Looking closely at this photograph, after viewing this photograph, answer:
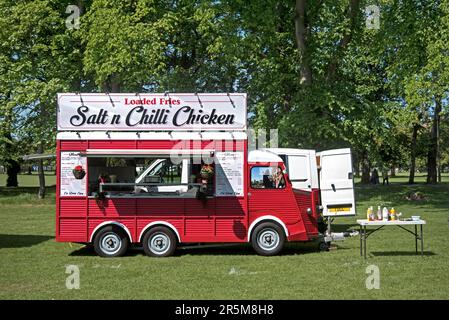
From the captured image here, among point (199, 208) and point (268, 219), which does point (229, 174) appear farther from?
point (268, 219)

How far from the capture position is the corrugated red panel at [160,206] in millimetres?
14555

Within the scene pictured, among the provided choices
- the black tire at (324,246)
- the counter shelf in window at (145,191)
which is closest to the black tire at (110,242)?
the counter shelf in window at (145,191)

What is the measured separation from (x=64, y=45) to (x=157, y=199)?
21.7m

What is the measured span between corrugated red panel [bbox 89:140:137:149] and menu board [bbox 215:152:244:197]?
79.0 inches

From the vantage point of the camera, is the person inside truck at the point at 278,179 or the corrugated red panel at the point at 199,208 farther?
the person inside truck at the point at 278,179

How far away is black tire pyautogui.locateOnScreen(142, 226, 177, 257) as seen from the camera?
14547 mm

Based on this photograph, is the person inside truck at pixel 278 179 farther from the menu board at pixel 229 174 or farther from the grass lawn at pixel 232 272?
the grass lawn at pixel 232 272

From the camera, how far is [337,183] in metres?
18.6

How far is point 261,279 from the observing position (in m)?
11.5

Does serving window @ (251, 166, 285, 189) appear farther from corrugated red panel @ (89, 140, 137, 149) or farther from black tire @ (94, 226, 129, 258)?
black tire @ (94, 226, 129, 258)

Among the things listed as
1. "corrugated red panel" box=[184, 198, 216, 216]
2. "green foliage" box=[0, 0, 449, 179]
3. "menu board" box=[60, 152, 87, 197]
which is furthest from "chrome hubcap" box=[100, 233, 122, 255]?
"green foliage" box=[0, 0, 449, 179]

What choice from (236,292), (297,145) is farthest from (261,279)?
(297,145)

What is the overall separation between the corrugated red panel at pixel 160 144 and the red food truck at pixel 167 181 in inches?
0.9

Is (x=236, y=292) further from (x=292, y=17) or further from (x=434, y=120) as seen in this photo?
(x=434, y=120)
